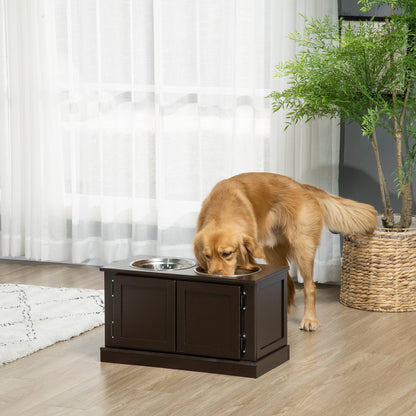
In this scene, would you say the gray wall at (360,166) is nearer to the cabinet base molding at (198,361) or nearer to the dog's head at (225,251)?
the dog's head at (225,251)

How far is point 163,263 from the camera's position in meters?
3.28

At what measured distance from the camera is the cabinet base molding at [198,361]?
293 centimetres

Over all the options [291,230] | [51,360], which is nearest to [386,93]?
[291,230]

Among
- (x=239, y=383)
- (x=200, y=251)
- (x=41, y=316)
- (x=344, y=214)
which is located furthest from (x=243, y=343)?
(x=41, y=316)

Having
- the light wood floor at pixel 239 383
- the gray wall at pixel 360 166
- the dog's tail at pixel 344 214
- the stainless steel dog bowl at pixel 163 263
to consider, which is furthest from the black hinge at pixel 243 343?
the gray wall at pixel 360 166

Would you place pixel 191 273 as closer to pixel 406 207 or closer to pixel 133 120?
pixel 406 207

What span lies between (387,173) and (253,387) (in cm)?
190

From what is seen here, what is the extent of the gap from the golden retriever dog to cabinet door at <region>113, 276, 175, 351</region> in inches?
8.9

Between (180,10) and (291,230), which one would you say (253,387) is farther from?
(180,10)

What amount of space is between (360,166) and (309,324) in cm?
116

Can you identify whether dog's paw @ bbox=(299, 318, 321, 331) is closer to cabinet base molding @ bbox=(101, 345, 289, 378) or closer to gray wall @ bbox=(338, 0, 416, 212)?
cabinet base molding @ bbox=(101, 345, 289, 378)

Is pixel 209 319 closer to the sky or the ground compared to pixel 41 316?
closer to the sky

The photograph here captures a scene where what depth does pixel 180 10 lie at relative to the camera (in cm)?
460

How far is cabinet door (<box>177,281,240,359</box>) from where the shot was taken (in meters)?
2.92
